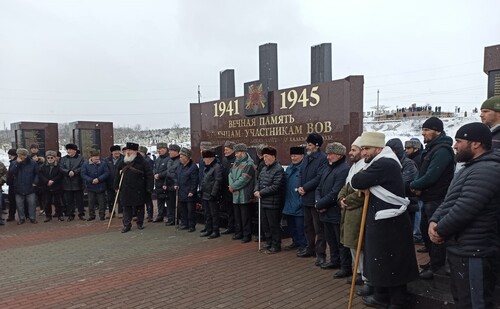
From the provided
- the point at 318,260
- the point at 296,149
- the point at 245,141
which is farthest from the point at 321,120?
the point at 318,260

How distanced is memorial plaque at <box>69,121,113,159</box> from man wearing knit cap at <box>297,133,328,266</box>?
11.5 meters

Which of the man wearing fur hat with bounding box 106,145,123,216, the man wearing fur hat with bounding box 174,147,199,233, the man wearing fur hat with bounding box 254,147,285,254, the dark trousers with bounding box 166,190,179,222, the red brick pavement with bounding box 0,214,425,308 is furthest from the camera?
the man wearing fur hat with bounding box 106,145,123,216

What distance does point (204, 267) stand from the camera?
5.21 m

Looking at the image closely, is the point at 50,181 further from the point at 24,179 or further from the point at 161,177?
the point at 161,177

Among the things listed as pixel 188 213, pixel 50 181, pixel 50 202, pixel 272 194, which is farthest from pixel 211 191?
pixel 50 202

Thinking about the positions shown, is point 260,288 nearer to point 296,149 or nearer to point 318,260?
point 318,260

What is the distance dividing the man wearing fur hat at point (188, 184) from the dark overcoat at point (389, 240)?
4.60 metres

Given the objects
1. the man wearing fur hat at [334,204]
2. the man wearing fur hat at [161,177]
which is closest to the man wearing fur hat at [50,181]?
the man wearing fur hat at [161,177]

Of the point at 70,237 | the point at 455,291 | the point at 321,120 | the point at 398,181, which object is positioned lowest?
the point at 70,237

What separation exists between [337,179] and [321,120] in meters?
2.58

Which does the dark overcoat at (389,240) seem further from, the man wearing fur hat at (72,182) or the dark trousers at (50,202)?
the dark trousers at (50,202)

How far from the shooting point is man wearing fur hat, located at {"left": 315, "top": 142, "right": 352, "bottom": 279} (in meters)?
4.60

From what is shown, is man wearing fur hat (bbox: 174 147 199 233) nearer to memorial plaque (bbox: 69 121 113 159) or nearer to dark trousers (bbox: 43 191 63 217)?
dark trousers (bbox: 43 191 63 217)

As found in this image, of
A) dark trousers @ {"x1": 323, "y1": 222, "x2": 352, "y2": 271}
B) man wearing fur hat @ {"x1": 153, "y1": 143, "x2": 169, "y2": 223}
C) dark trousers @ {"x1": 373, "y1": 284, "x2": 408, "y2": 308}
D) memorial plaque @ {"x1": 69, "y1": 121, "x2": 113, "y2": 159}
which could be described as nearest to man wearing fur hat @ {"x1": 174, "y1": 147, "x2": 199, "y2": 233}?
man wearing fur hat @ {"x1": 153, "y1": 143, "x2": 169, "y2": 223}
